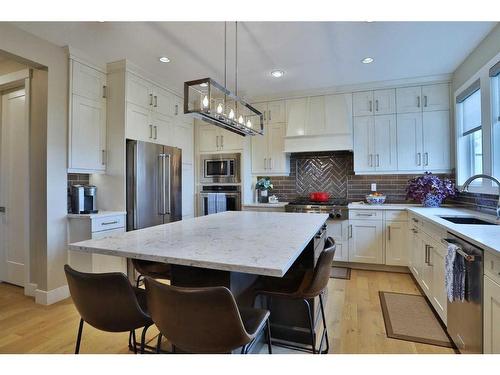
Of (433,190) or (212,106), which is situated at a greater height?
(212,106)

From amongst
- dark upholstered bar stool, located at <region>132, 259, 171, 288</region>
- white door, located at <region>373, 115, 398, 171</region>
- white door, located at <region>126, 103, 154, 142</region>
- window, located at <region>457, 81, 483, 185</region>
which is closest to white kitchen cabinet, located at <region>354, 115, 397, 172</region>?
white door, located at <region>373, 115, 398, 171</region>

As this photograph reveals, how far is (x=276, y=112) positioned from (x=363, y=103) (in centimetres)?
129

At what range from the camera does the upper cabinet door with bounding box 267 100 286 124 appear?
14.8 feet

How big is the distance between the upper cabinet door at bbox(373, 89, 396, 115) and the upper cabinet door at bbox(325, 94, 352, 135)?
1.14 feet

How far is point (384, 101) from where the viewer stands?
13.1ft

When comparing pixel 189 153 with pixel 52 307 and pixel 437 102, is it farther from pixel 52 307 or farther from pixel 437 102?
pixel 437 102

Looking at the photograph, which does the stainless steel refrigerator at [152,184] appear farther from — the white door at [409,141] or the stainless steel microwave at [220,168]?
the white door at [409,141]

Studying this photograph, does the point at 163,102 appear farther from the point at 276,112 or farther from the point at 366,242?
the point at 366,242

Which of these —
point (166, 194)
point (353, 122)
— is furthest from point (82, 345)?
point (353, 122)

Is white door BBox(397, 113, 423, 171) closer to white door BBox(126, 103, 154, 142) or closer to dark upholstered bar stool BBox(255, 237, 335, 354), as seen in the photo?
dark upholstered bar stool BBox(255, 237, 335, 354)

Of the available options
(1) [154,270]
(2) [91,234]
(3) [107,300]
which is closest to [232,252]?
(3) [107,300]

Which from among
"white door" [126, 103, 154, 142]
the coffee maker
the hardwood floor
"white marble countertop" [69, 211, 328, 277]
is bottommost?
the hardwood floor
